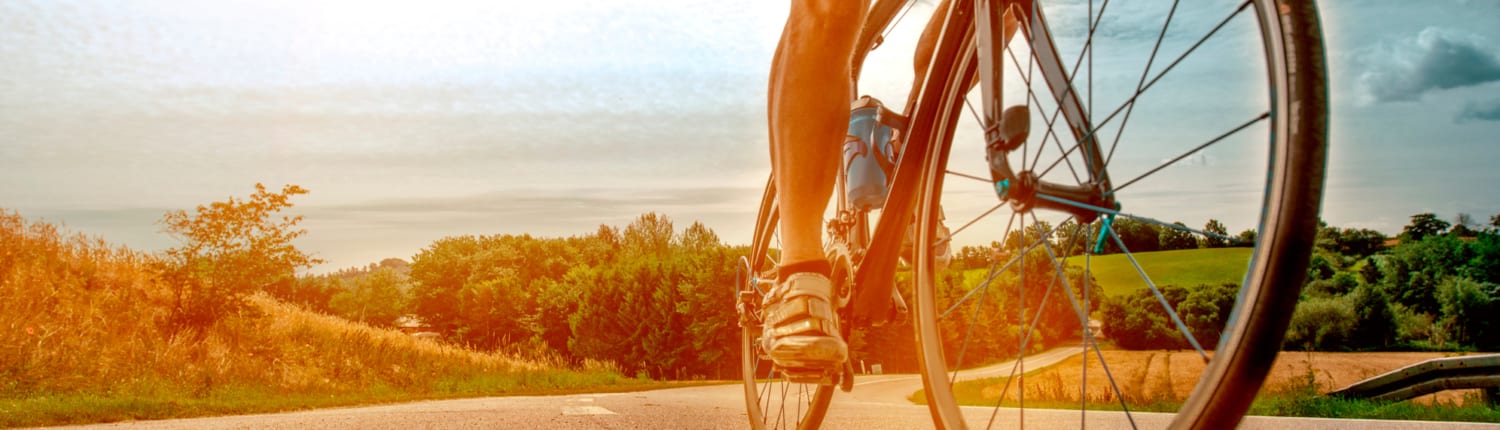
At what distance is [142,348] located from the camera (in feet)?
30.0

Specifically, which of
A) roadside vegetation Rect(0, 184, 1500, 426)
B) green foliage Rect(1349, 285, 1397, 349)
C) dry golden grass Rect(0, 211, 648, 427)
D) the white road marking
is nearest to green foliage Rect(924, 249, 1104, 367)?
roadside vegetation Rect(0, 184, 1500, 426)

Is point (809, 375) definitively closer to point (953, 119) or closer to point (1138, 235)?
point (953, 119)

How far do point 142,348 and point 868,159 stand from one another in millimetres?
10011

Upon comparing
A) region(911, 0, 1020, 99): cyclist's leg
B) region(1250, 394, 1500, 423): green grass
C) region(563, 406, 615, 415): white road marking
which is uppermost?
region(911, 0, 1020, 99): cyclist's leg

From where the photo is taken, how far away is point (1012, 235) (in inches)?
61.4

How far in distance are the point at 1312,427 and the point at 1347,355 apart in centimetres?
650

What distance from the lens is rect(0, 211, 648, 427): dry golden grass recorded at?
7.44m

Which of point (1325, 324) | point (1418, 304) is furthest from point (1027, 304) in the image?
point (1418, 304)

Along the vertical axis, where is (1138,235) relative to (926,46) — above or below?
below

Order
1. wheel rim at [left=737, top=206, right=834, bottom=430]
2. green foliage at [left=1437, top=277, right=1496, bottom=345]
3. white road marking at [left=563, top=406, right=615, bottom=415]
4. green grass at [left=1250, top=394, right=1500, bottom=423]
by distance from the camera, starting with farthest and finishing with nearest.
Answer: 1. green foliage at [left=1437, top=277, right=1496, bottom=345]
2. green grass at [left=1250, top=394, right=1500, bottom=423]
3. white road marking at [left=563, top=406, right=615, bottom=415]
4. wheel rim at [left=737, top=206, right=834, bottom=430]

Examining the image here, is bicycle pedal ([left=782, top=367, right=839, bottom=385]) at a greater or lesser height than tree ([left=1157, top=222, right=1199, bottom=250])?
lesser

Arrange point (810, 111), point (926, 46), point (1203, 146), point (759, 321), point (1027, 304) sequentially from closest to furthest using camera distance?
1. point (1203, 146)
2. point (1027, 304)
3. point (810, 111)
4. point (926, 46)
5. point (759, 321)

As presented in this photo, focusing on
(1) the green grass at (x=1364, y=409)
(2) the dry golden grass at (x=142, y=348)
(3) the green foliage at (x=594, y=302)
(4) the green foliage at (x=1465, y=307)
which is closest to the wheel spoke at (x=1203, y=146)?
(1) the green grass at (x=1364, y=409)

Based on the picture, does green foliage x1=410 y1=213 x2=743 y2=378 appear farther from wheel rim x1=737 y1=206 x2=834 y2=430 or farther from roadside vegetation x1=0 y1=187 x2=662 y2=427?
wheel rim x1=737 y1=206 x2=834 y2=430
